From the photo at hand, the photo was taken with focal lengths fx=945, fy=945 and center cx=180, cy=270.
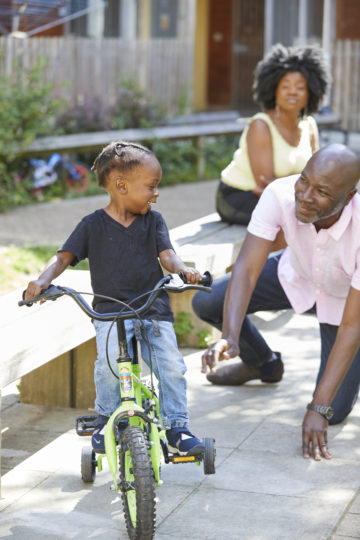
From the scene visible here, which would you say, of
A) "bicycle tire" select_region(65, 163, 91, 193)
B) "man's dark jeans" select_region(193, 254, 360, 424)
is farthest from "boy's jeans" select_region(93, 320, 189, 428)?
"bicycle tire" select_region(65, 163, 91, 193)

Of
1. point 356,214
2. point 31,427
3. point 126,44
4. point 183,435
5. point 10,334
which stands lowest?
point 31,427

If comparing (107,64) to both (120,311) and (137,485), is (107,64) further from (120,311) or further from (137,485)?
(137,485)

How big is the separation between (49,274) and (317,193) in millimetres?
1236

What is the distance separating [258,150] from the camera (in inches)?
246

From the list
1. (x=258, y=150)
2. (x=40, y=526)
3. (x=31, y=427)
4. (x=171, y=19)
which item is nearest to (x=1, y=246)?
(x=258, y=150)

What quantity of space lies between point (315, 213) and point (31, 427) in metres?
1.80

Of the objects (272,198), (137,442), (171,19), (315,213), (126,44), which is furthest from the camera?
(171,19)

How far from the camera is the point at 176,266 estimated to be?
3.73m

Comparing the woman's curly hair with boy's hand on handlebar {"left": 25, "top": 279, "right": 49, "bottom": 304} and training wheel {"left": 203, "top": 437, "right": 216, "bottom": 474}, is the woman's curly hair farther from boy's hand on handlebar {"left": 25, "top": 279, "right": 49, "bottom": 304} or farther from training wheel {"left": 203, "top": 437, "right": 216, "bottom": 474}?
boy's hand on handlebar {"left": 25, "top": 279, "right": 49, "bottom": 304}

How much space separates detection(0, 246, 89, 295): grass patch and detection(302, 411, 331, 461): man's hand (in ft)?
9.04

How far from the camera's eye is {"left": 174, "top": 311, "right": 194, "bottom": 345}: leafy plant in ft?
19.5

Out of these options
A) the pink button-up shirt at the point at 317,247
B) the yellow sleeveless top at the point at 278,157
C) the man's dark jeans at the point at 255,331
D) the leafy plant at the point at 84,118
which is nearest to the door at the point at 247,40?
the leafy plant at the point at 84,118

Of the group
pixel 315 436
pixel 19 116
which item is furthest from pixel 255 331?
pixel 19 116

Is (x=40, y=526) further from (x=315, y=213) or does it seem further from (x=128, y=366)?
(x=315, y=213)
